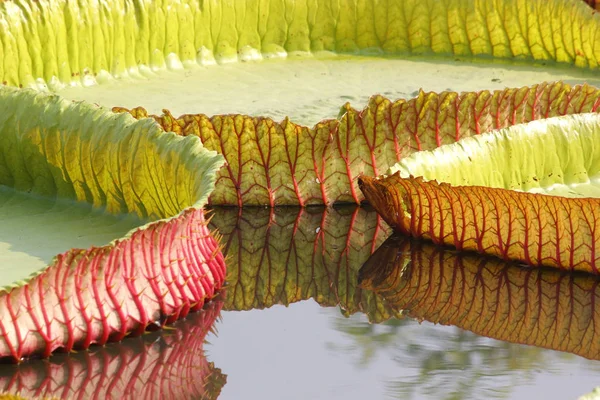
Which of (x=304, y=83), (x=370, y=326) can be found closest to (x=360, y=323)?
(x=370, y=326)

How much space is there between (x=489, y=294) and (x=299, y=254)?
0.62 meters

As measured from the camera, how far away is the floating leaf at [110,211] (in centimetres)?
293

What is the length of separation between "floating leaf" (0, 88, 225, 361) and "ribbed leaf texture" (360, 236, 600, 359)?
0.53 m

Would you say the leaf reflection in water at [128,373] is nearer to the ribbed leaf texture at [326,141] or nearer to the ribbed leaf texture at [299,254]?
the ribbed leaf texture at [299,254]

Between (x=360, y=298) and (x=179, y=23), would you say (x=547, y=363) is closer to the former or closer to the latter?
(x=360, y=298)

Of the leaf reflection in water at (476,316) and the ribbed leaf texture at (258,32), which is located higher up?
the ribbed leaf texture at (258,32)

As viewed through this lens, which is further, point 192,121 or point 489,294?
Answer: point 192,121

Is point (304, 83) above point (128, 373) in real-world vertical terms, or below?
above

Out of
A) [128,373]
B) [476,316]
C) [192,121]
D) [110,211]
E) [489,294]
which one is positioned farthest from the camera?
[192,121]

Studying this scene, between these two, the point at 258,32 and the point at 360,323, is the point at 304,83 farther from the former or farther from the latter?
the point at 360,323

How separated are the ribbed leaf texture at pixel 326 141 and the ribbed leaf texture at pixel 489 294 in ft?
1.16

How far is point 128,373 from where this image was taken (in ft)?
9.59

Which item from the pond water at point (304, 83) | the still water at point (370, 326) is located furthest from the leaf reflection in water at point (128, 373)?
the pond water at point (304, 83)

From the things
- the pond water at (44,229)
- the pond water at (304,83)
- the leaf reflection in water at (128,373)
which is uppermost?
the pond water at (304,83)
